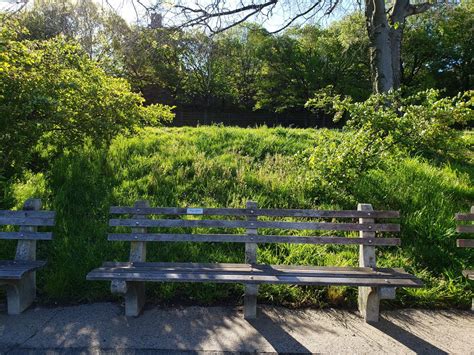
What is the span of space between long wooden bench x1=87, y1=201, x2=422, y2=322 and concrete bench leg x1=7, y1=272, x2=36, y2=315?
0.74m

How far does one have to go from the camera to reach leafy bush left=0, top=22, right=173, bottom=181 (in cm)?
514

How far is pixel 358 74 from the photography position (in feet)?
96.0

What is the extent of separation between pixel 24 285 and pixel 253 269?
6.92 ft

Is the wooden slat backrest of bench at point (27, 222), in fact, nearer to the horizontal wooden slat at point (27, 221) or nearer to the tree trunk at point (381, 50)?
the horizontal wooden slat at point (27, 221)

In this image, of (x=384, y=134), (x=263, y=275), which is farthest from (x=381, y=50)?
(x=263, y=275)

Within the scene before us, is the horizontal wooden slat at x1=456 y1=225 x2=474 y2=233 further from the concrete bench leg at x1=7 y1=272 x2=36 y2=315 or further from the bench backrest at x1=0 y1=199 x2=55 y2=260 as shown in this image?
the concrete bench leg at x1=7 y1=272 x2=36 y2=315

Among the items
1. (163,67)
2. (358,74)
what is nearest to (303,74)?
(358,74)

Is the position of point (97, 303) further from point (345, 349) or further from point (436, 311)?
point (436, 311)

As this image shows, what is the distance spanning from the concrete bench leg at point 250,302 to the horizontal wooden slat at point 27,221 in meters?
2.02

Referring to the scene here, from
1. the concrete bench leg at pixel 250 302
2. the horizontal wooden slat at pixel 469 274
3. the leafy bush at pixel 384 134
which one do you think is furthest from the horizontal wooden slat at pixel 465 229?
the concrete bench leg at pixel 250 302

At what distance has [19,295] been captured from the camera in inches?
141

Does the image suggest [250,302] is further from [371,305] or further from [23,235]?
[23,235]

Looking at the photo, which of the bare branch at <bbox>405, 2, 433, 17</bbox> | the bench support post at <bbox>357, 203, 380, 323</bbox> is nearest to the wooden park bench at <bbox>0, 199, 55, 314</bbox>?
the bench support post at <bbox>357, 203, 380, 323</bbox>

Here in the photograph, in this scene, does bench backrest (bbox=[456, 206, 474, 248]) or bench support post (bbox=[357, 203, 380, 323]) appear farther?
bench backrest (bbox=[456, 206, 474, 248])
